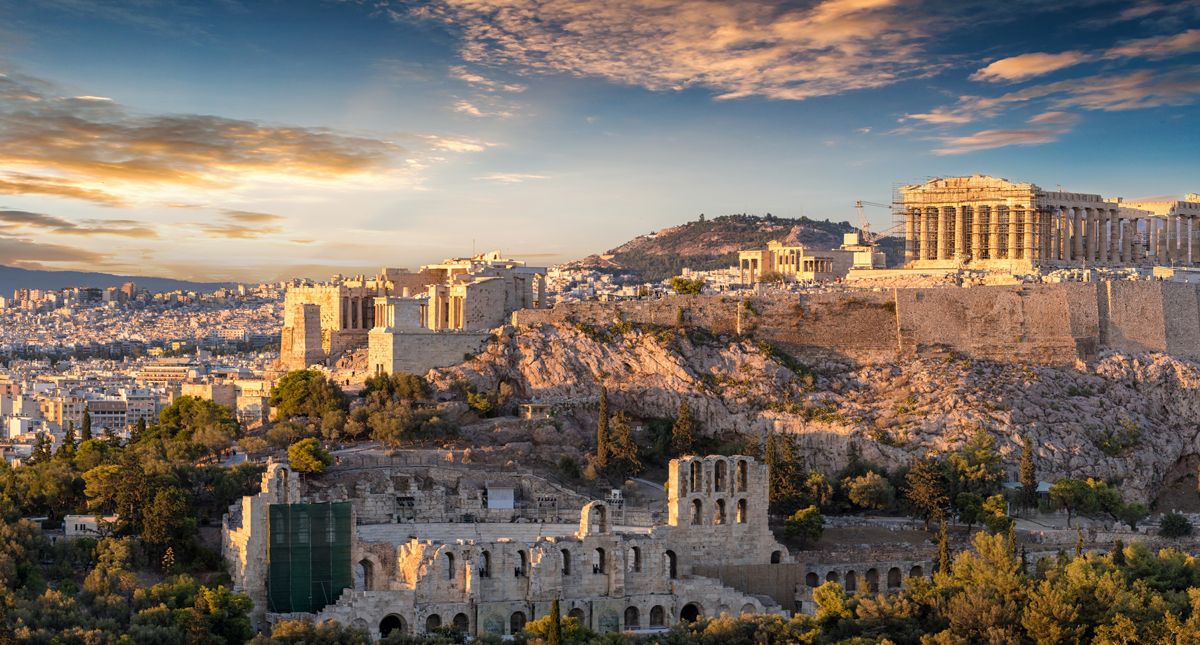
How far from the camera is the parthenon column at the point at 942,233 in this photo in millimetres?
70438

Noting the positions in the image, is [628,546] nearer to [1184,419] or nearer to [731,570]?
[731,570]

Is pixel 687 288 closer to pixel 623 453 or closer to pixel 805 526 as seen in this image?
pixel 623 453

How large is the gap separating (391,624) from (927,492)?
19.2 m

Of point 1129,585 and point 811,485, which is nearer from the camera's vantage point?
point 1129,585

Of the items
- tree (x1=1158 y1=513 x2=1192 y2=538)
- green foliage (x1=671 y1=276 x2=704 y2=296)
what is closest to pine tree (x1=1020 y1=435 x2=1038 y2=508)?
tree (x1=1158 y1=513 x2=1192 y2=538)

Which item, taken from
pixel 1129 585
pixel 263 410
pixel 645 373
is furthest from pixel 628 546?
pixel 263 410

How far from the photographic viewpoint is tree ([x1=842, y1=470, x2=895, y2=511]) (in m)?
48.0

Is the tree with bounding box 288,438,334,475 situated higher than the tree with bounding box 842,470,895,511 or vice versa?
the tree with bounding box 288,438,334,475

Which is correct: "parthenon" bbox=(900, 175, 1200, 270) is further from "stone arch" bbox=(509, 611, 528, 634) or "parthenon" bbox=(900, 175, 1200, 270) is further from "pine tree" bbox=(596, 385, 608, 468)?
"stone arch" bbox=(509, 611, 528, 634)

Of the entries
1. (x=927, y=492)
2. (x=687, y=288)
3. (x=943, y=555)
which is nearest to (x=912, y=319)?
(x=687, y=288)

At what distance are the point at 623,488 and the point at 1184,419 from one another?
24.7m

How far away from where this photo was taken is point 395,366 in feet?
179

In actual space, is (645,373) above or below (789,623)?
above

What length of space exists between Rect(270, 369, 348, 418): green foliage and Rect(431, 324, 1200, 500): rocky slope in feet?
13.2
